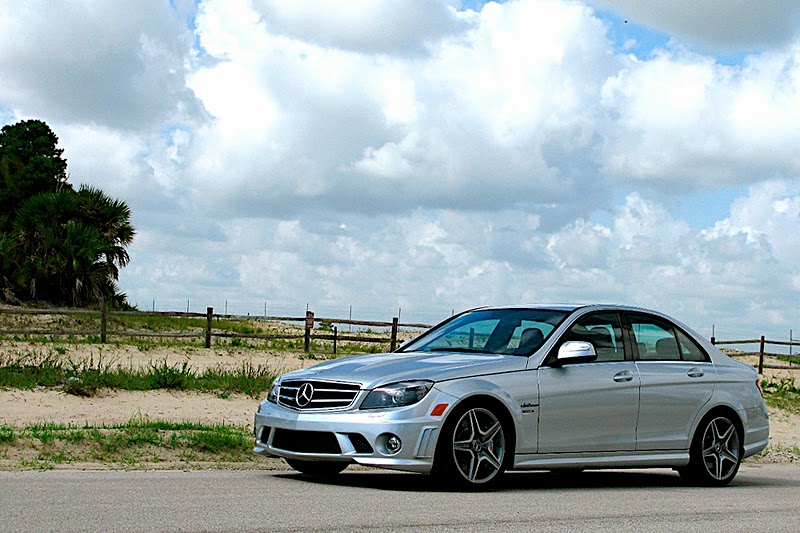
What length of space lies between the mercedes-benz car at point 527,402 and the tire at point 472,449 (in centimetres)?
1

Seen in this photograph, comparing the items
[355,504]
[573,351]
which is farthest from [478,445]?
[355,504]

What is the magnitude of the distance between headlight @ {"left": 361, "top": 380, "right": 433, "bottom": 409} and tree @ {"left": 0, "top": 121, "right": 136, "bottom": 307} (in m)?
28.7

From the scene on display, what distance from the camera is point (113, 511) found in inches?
298

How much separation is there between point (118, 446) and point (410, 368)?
3.60m

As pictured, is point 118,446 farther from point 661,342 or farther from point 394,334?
point 394,334

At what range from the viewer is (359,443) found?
9.12 meters

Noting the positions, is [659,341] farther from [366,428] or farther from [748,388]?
[366,428]

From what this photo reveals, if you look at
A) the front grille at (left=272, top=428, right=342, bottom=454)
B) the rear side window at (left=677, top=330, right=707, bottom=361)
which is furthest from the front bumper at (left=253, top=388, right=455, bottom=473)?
the rear side window at (left=677, top=330, right=707, bottom=361)

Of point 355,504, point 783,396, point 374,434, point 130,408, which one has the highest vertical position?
point 783,396

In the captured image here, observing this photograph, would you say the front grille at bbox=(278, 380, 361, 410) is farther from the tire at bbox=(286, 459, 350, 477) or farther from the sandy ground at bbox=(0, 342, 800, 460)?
the sandy ground at bbox=(0, 342, 800, 460)

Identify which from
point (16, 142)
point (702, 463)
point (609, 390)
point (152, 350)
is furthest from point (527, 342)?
point (16, 142)

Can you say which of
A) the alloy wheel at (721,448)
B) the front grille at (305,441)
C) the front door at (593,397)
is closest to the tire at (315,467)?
the front grille at (305,441)

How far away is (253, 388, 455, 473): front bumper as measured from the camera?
355 inches

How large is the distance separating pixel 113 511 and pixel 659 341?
225 inches
